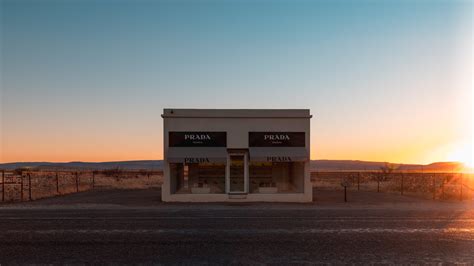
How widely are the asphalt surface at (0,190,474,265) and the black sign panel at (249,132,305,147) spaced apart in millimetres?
7844

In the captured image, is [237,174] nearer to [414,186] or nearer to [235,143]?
[235,143]

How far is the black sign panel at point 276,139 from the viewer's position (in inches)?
1104

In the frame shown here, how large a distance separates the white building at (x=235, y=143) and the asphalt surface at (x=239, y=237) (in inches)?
266

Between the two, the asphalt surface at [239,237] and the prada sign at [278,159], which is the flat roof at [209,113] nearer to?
the prada sign at [278,159]

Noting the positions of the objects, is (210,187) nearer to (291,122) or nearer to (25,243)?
(291,122)

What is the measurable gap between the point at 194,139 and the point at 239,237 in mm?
14833

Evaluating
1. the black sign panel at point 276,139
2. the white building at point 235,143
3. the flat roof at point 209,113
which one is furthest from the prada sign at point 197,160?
the black sign panel at point 276,139

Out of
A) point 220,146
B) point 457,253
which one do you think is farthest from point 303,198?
point 457,253

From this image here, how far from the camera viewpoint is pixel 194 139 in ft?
91.9

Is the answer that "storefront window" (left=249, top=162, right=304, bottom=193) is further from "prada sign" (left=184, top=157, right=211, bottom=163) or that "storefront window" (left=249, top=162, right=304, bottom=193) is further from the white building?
"prada sign" (left=184, top=157, right=211, bottom=163)

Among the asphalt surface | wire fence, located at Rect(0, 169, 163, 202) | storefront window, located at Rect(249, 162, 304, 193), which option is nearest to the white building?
storefront window, located at Rect(249, 162, 304, 193)

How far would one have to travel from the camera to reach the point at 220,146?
27875 mm

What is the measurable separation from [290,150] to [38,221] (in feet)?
49.7

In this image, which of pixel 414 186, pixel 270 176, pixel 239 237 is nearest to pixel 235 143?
pixel 270 176
